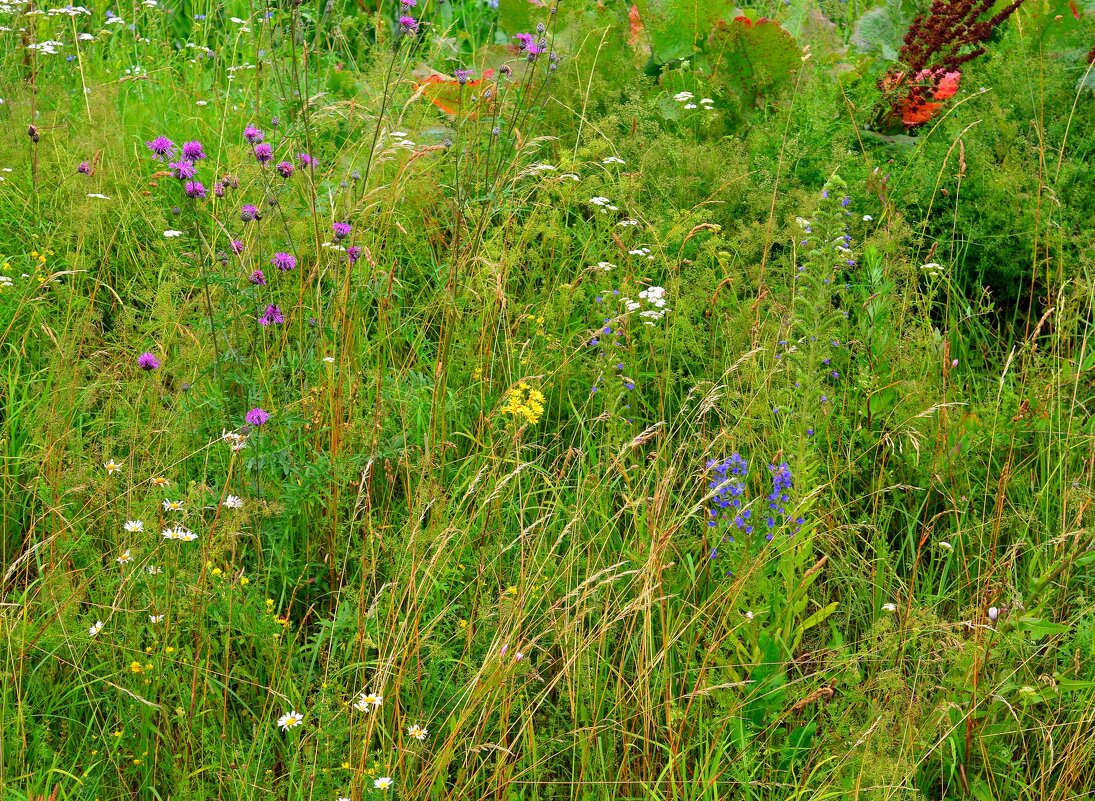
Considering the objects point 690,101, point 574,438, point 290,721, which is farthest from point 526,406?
point 690,101

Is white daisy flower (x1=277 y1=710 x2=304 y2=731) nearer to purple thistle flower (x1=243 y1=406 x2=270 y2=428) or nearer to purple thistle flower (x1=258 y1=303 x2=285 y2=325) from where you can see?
purple thistle flower (x1=243 y1=406 x2=270 y2=428)

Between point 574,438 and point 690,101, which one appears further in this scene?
point 690,101

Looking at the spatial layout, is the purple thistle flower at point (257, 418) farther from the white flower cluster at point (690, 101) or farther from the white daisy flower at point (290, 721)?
the white flower cluster at point (690, 101)

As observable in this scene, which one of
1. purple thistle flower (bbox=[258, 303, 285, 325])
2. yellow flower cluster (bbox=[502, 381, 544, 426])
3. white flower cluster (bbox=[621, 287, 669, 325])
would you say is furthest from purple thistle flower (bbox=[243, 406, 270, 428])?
white flower cluster (bbox=[621, 287, 669, 325])

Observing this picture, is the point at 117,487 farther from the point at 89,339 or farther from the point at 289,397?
the point at 89,339

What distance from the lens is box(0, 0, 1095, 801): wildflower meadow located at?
6.16 ft

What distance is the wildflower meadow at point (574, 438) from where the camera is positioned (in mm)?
1878

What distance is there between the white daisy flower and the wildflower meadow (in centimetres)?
4

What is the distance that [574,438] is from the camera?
2666mm

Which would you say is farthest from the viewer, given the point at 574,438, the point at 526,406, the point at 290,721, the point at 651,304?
the point at 651,304

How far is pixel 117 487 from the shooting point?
89.6 inches

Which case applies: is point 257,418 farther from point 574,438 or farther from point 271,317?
point 574,438

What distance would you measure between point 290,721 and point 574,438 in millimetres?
1107

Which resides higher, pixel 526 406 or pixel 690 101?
pixel 690 101
